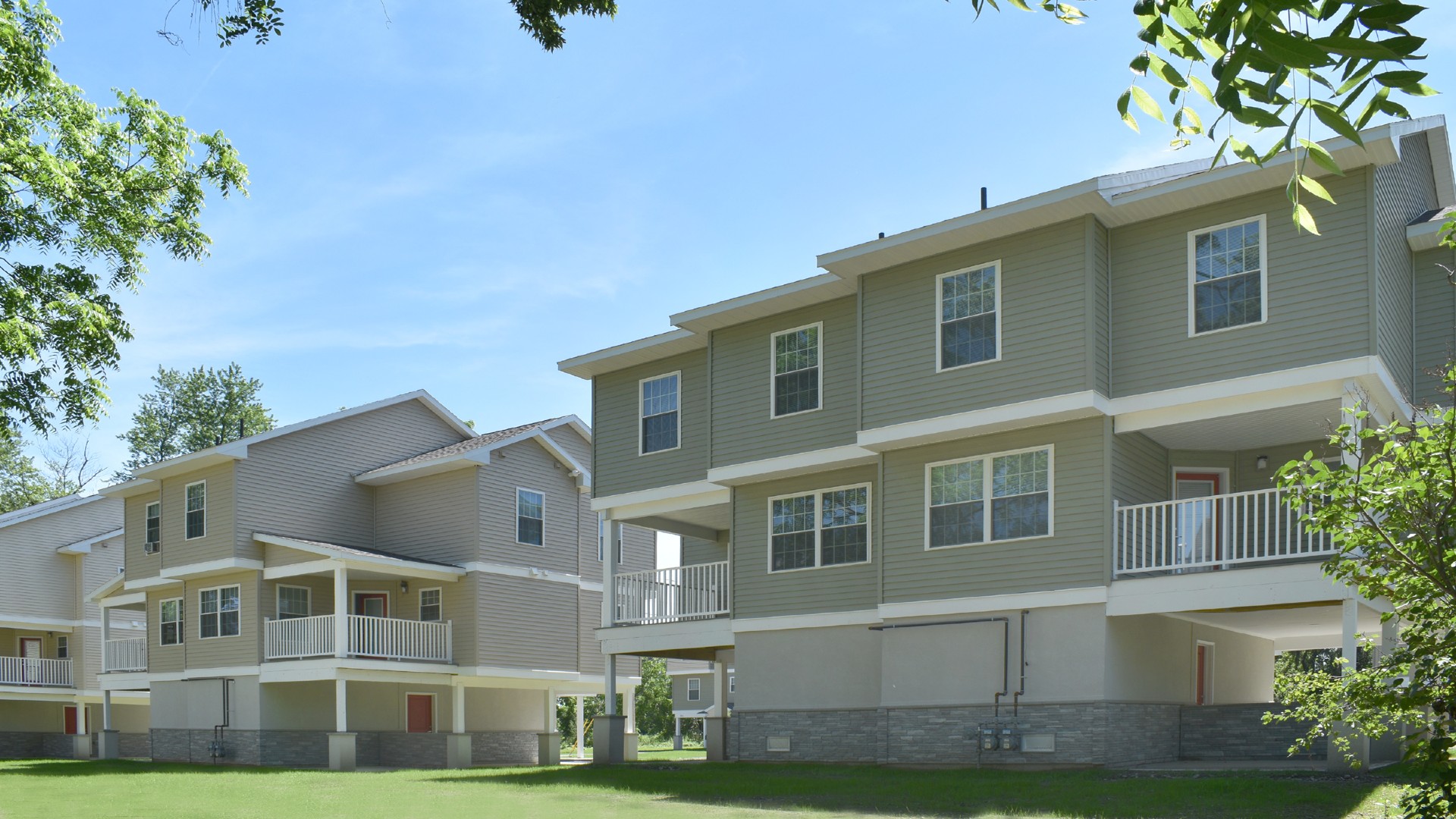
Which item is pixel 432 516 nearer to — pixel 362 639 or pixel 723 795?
pixel 362 639

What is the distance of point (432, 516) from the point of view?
31469mm

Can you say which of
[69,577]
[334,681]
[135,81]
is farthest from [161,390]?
[135,81]

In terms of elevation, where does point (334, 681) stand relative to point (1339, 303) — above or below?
below

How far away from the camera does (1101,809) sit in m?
13.7

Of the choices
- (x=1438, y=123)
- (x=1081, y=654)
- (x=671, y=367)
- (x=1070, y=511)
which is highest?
(x=1438, y=123)

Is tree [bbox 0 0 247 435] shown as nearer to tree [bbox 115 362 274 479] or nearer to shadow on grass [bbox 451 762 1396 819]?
shadow on grass [bbox 451 762 1396 819]

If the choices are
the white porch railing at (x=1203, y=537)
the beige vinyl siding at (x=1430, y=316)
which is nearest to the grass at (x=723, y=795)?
the white porch railing at (x=1203, y=537)

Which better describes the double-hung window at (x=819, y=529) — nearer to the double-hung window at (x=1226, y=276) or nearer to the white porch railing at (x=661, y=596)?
the white porch railing at (x=661, y=596)

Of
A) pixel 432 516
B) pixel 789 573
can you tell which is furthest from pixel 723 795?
pixel 432 516

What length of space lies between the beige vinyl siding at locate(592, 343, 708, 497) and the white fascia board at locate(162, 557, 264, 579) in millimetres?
9738

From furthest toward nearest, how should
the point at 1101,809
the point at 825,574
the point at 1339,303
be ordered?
the point at 825,574, the point at 1339,303, the point at 1101,809

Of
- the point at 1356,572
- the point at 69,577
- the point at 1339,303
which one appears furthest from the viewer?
the point at 69,577

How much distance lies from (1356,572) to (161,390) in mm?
58150

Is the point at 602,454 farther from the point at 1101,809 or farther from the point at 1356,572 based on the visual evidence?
the point at 1356,572
